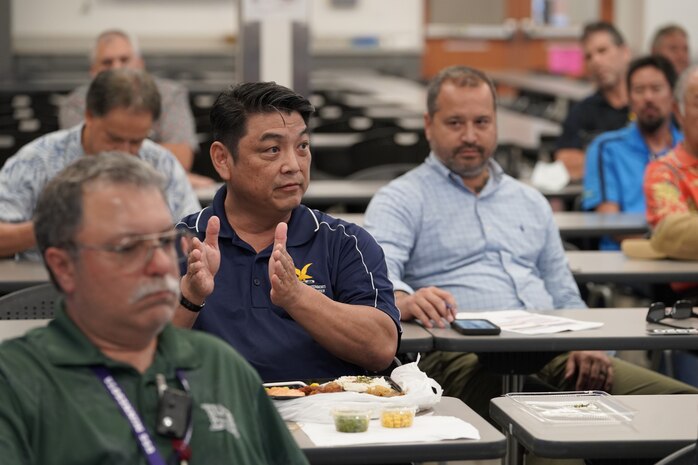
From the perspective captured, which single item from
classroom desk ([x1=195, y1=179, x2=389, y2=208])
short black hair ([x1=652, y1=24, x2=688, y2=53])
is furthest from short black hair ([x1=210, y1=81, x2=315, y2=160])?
short black hair ([x1=652, y1=24, x2=688, y2=53])

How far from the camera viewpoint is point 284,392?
8.55ft

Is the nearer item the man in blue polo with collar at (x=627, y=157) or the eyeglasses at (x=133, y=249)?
the eyeglasses at (x=133, y=249)

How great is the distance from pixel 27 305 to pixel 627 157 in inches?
126

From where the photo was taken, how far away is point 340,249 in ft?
10.1

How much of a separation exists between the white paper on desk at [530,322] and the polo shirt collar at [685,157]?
1290 mm

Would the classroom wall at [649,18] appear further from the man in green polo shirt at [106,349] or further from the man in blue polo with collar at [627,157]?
the man in green polo shirt at [106,349]

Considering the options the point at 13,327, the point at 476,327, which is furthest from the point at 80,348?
the point at 476,327

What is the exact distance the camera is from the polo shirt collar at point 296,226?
3072mm

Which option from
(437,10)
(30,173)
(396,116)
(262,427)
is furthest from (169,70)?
(262,427)

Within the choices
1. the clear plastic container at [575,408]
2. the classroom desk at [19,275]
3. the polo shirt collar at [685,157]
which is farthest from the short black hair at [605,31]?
the clear plastic container at [575,408]

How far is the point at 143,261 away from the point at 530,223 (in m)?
2.47

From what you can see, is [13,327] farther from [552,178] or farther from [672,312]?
[552,178]

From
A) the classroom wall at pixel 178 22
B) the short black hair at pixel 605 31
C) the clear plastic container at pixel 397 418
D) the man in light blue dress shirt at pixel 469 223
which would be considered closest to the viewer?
the clear plastic container at pixel 397 418

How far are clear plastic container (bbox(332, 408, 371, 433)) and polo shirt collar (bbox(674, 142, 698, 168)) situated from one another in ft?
8.71
